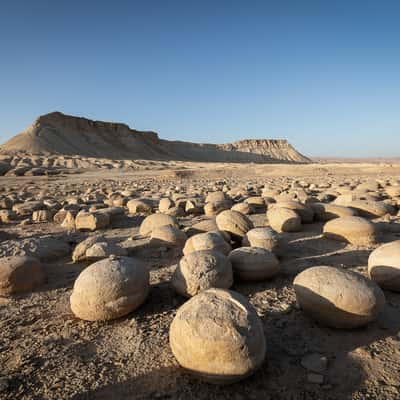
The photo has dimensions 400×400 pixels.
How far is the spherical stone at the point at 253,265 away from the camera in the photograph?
9.66ft

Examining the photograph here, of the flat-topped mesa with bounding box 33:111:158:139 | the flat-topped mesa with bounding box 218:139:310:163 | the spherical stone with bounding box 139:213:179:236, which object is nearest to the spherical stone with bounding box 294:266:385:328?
the spherical stone with bounding box 139:213:179:236

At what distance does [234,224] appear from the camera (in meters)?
4.26

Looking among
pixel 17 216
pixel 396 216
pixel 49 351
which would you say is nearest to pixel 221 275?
pixel 49 351

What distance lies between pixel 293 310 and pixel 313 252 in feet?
5.27

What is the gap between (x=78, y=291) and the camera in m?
2.47

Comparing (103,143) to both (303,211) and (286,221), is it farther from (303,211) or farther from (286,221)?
(286,221)

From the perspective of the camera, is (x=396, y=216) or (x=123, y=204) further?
(x=123, y=204)

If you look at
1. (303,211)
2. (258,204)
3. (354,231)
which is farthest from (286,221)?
(258,204)

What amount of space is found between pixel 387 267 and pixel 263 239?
4.19 ft

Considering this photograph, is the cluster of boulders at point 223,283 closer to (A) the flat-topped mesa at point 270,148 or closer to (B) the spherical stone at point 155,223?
(B) the spherical stone at point 155,223

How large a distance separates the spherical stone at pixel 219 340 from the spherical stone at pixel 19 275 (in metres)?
1.91

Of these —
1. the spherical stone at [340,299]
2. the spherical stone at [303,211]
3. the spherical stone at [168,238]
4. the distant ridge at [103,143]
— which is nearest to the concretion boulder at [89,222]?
the spherical stone at [168,238]

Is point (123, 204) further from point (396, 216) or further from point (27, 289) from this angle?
point (396, 216)

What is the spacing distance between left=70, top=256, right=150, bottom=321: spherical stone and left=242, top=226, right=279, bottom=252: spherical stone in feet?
5.05
